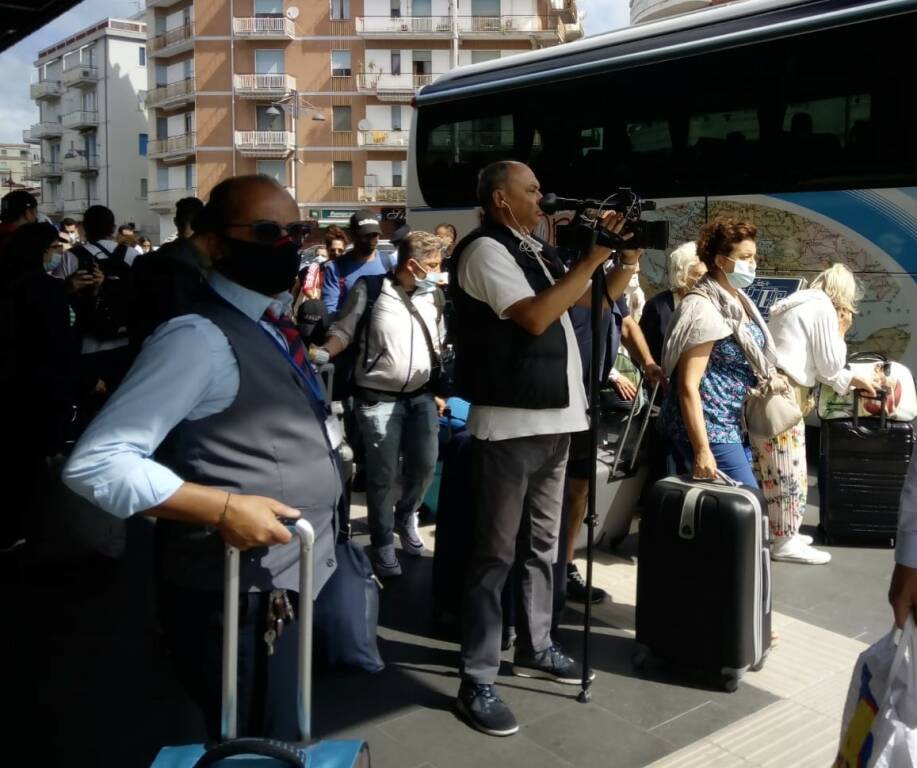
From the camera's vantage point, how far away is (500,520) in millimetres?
3461

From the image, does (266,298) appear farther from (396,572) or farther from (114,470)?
(396,572)

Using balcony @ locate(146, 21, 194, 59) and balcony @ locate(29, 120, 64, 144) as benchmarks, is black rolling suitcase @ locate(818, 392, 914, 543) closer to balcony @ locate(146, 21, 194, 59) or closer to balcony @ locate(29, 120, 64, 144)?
balcony @ locate(146, 21, 194, 59)

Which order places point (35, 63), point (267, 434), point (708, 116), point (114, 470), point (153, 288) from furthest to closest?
point (35, 63), point (708, 116), point (153, 288), point (267, 434), point (114, 470)

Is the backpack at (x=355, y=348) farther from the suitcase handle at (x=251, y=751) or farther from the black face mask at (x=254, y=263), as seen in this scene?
the suitcase handle at (x=251, y=751)

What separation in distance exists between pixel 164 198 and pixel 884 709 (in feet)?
192

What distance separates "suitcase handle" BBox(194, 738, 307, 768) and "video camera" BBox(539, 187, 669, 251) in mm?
1981

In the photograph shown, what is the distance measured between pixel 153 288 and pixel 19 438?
124 centimetres

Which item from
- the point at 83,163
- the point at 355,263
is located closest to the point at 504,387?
the point at 355,263

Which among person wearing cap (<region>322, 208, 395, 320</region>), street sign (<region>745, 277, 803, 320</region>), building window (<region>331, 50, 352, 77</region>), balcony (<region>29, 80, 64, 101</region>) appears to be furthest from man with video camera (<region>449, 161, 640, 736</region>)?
balcony (<region>29, 80, 64, 101</region>)

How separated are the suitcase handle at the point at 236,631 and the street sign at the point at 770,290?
7.10 m

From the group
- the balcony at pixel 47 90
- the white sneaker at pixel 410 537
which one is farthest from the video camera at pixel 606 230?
the balcony at pixel 47 90

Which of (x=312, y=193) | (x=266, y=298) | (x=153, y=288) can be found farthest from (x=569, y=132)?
(x=312, y=193)

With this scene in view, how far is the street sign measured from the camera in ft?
27.6

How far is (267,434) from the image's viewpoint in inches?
79.8
